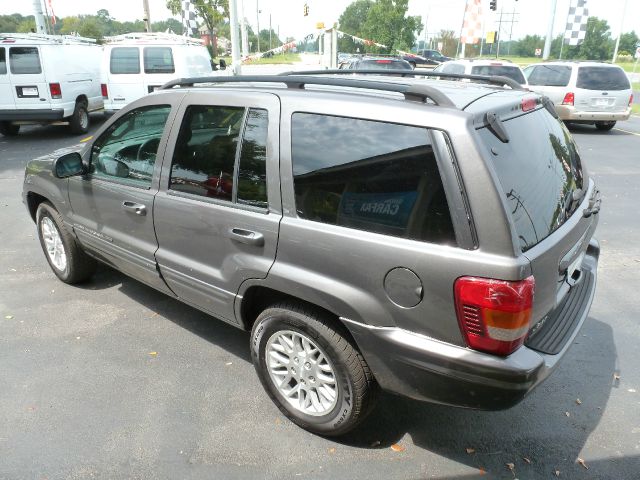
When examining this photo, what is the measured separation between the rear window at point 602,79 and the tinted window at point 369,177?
484 inches

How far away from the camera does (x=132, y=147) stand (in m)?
3.52

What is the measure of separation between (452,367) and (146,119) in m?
2.55

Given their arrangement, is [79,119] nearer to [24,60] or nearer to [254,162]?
[24,60]

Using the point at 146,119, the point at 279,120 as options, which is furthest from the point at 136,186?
the point at 279,120

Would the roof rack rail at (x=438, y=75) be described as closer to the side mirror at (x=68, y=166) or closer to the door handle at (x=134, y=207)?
the door handle at (x=134, y=207)

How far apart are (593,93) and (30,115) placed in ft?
43.4

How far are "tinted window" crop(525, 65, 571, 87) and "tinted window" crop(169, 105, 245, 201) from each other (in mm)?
12266

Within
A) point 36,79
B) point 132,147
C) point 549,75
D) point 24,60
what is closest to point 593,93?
point 549,75

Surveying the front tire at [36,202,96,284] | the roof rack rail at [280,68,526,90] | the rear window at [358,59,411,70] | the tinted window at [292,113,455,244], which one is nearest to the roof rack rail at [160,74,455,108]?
the tinted window at [292,113,455,244]

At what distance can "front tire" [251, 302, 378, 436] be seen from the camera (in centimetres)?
247

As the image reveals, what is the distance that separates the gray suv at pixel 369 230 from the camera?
2053 mm

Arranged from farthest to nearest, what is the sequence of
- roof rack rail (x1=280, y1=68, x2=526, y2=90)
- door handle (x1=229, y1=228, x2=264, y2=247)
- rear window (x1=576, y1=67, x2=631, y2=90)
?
rear window (x1=576, y1=67, x2=631, y2=90) → roof rack rail (x1=280, y1=68, x2=526, y2=90) → door handle (x1=229, y1=228, x2=264, y2=247)

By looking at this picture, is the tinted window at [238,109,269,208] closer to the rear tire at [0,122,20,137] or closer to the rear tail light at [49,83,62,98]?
the rear tail light at [49,83,62,98]

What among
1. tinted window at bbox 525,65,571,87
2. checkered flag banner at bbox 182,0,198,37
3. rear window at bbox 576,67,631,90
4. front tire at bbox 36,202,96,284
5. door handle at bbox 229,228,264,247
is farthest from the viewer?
checkered flag banner at bbox 182,0,198,37
